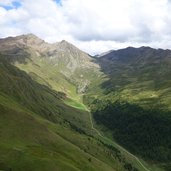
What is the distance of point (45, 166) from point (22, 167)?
11.0 metres

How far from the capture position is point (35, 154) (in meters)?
174

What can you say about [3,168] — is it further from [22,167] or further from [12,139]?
[12,139]

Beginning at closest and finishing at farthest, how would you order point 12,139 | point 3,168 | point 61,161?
point 3,168 < point 61,161 < point 12,139

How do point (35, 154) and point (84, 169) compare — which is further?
point (84, 169)

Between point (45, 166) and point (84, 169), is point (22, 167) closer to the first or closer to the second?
point (45, 166)

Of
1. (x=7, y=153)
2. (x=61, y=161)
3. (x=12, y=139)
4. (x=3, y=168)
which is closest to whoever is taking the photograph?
(x=3, y=168)

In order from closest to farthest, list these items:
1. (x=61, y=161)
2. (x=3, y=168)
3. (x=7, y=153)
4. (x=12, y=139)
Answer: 1. (x=3, y=168)
2. (x=7, y=153)
3. (x=61, y=161)
4. (x=12, y=139)

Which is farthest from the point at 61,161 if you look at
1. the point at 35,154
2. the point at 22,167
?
the point at 22,167

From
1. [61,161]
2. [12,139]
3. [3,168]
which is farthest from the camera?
[12,139]

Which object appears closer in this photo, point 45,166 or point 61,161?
point 45,166

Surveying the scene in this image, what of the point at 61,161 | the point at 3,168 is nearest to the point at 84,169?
the point at 61,161

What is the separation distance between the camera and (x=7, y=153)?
166250mm

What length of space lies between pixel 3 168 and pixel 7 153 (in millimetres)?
14455

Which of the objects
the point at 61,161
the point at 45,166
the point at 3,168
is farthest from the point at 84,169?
the point at 3,168
